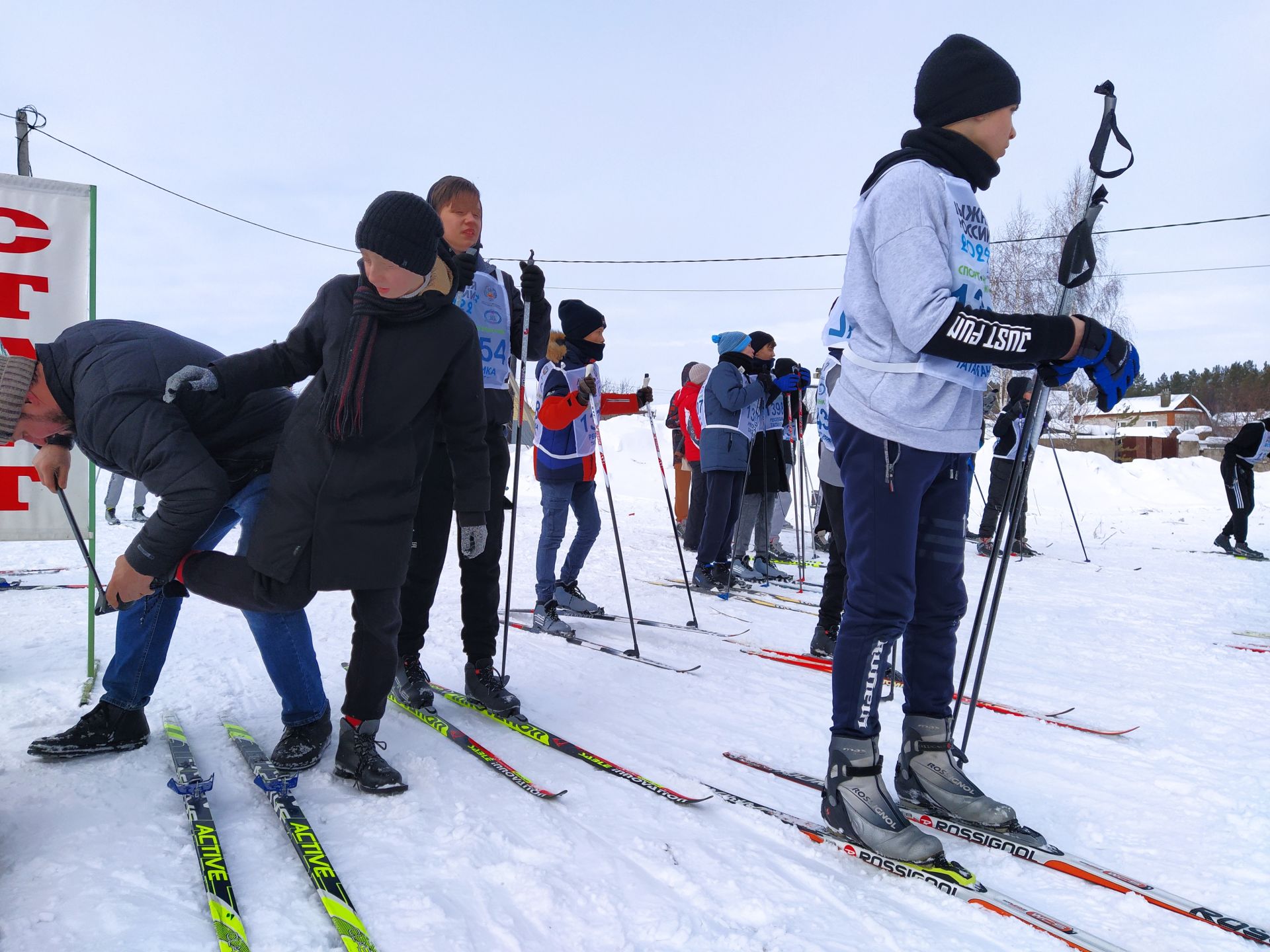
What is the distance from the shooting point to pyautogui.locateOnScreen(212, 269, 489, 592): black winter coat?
7.32 ft

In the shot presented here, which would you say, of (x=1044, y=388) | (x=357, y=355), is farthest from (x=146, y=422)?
(x=1044, y=388)

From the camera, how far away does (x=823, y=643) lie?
168 inches

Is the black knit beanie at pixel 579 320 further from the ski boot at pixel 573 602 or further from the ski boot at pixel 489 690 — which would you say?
the ski boot at pixel 489 690

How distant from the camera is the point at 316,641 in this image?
4074mm

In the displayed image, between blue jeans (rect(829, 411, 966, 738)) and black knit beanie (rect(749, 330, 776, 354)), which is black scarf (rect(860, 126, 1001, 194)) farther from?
black knit beanie (rect(749, 330, 776, 354))

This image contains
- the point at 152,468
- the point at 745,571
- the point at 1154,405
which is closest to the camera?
the point at 152,468

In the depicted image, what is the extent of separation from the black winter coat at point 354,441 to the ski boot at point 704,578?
4160 millimetres

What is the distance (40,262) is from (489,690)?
8.41 feet

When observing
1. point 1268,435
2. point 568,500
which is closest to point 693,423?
point 568,500

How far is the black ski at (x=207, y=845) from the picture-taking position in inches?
61.4

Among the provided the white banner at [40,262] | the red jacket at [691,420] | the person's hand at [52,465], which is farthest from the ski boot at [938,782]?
the red jacket at [691,420]

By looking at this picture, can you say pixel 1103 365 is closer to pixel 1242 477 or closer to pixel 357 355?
pixel 357 355

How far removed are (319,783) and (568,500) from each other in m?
2.83

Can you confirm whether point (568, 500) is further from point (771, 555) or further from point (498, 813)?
point (771, 555)
